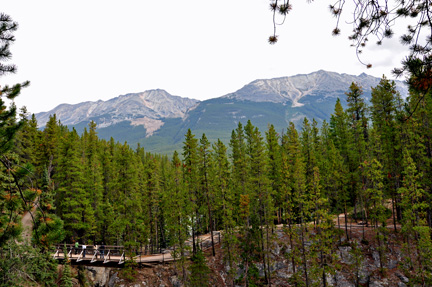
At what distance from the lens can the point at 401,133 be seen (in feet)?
100

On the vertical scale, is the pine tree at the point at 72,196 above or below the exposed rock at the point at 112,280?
above

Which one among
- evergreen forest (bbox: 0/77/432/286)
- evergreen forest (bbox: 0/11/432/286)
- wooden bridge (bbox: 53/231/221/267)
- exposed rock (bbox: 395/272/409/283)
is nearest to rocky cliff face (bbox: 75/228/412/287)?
exposed rock (bbox: 395/272/409/283)

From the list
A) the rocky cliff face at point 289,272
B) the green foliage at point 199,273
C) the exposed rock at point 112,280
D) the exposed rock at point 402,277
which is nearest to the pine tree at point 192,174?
the green foliage at point 199,273

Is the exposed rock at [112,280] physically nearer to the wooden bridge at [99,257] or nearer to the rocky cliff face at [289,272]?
the rocky cliff face at [289,272]

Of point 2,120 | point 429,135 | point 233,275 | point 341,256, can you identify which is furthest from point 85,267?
point 429,135

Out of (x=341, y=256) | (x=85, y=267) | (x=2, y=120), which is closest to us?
(x=2, y=120)

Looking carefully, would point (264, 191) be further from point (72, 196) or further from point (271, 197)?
point (72, 196)

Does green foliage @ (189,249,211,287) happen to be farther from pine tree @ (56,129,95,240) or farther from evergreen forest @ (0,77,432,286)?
pine tree @ (56,129,95,240)

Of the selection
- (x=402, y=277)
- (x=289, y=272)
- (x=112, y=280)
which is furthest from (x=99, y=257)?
(x=402, y=277)

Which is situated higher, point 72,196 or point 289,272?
point 72,196

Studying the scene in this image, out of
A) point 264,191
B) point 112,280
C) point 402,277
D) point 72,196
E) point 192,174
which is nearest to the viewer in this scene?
point 402,277

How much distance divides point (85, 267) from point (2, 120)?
28868mm

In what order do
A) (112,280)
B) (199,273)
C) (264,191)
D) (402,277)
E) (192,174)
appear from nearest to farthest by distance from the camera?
(402,277)
(199,273)
(112,280)
(264,191)
(192,174)

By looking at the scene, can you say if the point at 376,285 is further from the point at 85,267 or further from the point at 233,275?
the point at 85,267
